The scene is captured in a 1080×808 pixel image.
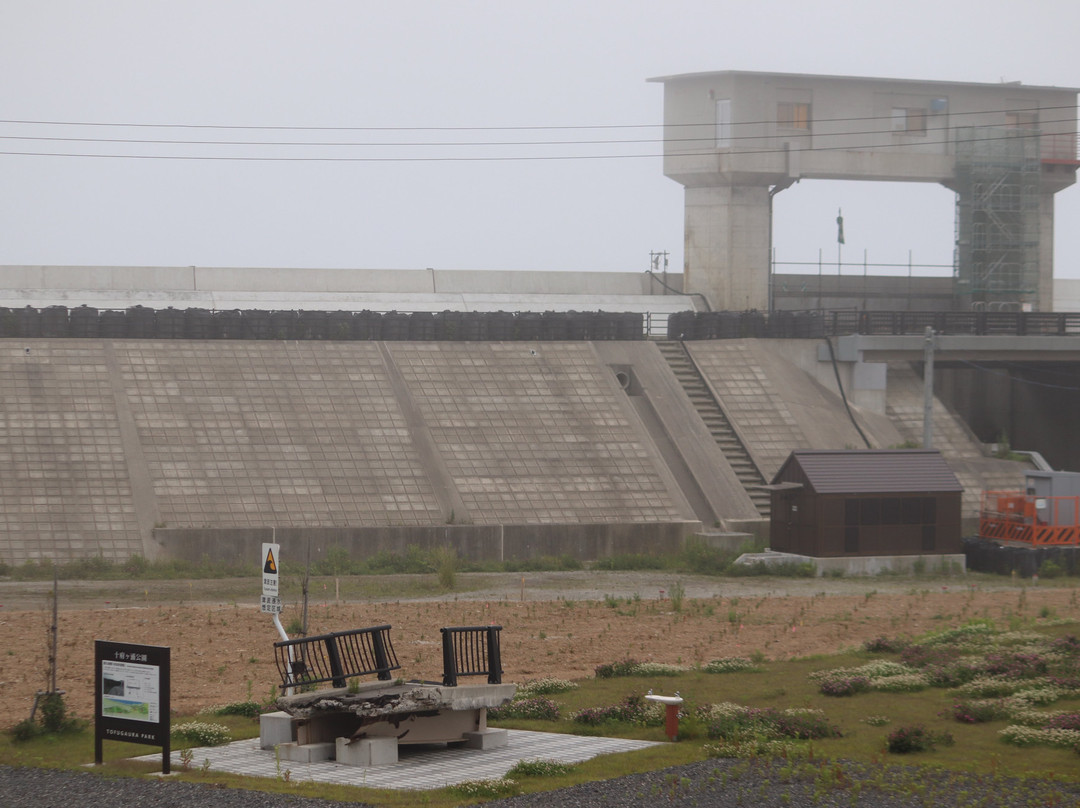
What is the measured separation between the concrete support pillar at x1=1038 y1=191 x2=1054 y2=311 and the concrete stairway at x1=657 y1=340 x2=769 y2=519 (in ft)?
53.4

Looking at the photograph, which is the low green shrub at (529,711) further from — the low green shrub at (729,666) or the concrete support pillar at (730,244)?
the concrete support pillar at (730,244)

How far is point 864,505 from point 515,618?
1270cm

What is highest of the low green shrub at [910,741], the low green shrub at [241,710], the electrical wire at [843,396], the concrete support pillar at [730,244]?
the concrete support pillar at [730,244]

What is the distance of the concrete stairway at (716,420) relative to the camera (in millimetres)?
38500

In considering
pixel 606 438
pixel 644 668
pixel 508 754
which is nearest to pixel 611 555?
pixel 606 438

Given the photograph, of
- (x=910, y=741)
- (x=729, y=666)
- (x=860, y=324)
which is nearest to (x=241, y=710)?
(x=729, y=666)

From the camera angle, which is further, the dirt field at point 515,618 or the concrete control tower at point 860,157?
the concrete control tower at point 860,157

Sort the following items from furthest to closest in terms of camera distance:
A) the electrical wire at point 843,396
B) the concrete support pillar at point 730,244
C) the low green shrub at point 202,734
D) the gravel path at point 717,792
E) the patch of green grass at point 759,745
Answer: the concrete support pillar at point 730,244 < the electrical wire at point 843,396 < the low green shrub at point 202,734 < the patch of green grass at point 759,745 < the gravel path at point 717,792

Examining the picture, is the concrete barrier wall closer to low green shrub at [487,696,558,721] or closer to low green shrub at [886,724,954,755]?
low green shrub at [487,696,558,721]

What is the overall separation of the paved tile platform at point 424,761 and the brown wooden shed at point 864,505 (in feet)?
64.0

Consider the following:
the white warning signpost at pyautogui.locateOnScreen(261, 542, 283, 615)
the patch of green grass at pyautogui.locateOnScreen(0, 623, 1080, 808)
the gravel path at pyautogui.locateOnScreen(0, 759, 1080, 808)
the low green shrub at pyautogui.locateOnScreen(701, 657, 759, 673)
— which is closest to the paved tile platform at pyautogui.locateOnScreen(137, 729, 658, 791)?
the patch of green grass at pyautogui.locateOnScreen(0, 623, 1080, 808)

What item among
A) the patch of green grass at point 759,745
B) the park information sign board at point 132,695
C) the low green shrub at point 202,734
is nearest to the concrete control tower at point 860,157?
the patch of green grass at point 759,745

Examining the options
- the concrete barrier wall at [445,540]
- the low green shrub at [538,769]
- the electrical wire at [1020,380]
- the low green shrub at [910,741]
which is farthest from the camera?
the electrical wire at [1020,380]

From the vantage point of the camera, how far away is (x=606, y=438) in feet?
128
